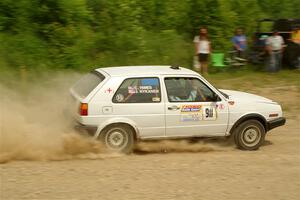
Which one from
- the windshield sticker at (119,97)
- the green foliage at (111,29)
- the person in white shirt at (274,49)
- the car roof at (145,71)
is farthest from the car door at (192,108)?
the person in white shirt at (274,49)

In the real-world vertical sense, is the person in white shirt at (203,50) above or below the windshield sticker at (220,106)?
above

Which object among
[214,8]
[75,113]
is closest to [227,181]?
[75,113]

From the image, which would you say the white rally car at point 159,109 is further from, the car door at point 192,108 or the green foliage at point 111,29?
the green foliage at point 111,29

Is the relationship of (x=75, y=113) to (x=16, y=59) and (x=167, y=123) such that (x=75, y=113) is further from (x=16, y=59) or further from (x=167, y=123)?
(x=16, y=59)

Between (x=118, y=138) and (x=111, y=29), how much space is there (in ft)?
32.1

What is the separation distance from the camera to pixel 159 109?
858 centimetres

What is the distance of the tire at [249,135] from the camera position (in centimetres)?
910

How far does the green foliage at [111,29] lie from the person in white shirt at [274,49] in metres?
1.82

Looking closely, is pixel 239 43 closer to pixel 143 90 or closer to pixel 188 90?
pixel 188 90

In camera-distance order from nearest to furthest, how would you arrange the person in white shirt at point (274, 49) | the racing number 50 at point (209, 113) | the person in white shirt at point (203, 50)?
1. the racing number 50 at point (209, 113)
2. the person in white shirt at point (203, 50)
3. the person in white shirt at point (274, 49)

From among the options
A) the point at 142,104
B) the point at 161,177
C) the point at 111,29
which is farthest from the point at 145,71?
the point at 111,29

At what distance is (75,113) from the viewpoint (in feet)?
28.2

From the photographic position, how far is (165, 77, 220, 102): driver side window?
8.71m

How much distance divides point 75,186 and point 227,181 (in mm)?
2072
